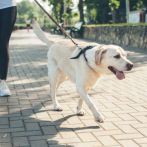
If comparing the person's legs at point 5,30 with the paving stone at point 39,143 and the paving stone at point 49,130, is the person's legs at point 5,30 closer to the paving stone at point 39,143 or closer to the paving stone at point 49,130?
the paving stone at point 49,130

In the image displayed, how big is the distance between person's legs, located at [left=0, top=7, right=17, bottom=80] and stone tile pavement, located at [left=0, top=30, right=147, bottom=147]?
598mm

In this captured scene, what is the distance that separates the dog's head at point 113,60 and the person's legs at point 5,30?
2086mm

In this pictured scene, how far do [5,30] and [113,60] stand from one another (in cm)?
232

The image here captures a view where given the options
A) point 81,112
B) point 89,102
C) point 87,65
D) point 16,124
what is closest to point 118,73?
point 87,65

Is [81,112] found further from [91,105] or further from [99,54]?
[99,54]

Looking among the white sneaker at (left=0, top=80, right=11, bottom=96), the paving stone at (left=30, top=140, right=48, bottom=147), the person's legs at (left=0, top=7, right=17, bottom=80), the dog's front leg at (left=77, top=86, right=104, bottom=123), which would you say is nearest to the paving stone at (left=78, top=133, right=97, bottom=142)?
the dog's front leg at (left=77, top=86, right=104, bottom=123)

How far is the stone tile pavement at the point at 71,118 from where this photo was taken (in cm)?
301

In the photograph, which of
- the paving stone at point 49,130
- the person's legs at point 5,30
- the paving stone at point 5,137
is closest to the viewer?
the paving stone at point 5,137

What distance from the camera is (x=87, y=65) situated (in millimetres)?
3402

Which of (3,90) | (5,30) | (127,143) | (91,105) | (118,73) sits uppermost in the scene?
(5,30)

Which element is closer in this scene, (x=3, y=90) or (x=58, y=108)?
(x=58, y=108)

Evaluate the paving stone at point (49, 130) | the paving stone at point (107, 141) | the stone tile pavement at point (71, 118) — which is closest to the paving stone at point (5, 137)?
the stone tile pavement at point (71, 118)

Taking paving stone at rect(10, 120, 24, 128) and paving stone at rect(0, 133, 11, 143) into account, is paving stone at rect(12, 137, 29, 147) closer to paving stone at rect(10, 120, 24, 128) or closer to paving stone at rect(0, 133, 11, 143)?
paving stone at rect(0, 133, 11, 143)

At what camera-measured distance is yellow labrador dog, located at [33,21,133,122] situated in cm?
313
